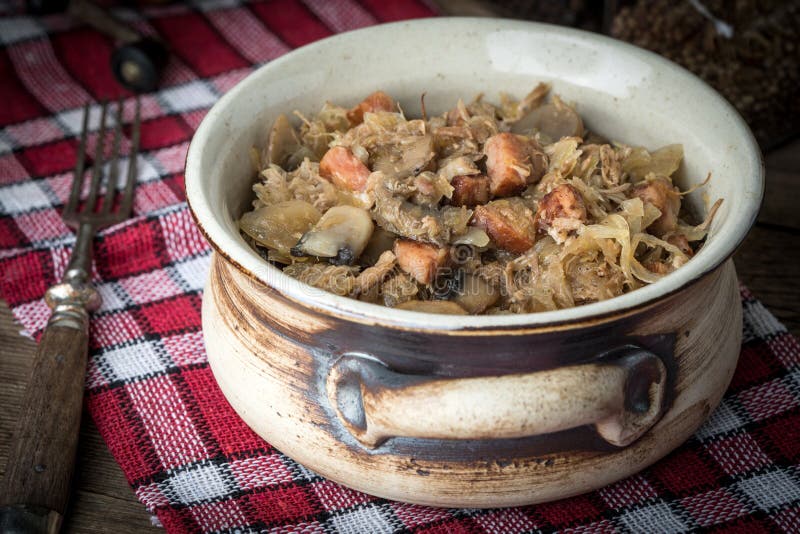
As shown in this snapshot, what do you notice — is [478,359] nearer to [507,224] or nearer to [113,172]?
[507,224]

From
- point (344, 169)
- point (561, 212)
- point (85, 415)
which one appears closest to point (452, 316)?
point (561, 212)

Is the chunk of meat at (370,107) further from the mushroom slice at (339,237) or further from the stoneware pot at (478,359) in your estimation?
the mushroom slice at (339,237)

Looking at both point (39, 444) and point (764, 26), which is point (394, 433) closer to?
point (39, 444)

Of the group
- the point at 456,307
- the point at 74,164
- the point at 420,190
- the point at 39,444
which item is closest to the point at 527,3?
the point at 74,164

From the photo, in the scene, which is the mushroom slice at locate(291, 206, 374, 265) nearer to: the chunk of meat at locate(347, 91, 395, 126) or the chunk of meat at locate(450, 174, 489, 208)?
the chunk of meat at locate(450, 174, 489, 208)

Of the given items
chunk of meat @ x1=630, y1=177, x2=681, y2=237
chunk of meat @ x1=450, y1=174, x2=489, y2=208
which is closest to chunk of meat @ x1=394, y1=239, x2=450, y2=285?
chunk of meat @ x1=450, y1=174, x2=489, y2=208

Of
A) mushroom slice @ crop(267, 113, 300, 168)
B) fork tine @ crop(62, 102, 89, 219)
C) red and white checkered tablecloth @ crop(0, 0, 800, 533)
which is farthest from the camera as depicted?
fork tine @ crop(62, 102, 89, 219)
